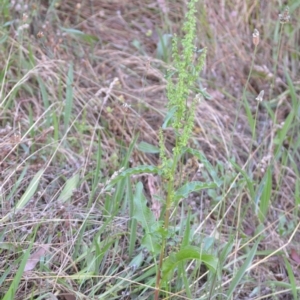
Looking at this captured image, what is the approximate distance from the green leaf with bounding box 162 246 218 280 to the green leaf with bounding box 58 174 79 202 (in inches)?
19.4

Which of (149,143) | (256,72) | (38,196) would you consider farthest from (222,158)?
(38,196)

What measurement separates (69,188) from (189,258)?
1.93 feet

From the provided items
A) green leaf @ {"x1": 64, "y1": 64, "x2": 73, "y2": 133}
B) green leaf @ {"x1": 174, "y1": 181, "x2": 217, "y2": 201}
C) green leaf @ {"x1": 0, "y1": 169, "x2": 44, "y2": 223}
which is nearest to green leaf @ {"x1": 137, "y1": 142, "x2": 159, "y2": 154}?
green leaf @ {"x1": 64, "y1": 64, "x2": 73, "y2": 133}

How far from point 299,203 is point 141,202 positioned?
2.22ft

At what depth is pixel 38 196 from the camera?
2.07 meters

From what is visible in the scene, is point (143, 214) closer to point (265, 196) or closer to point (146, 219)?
point (146, 219)

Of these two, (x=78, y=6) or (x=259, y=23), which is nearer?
(x=78, y=6)

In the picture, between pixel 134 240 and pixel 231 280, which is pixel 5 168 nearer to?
pixel 134 240

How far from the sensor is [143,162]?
7.75ft

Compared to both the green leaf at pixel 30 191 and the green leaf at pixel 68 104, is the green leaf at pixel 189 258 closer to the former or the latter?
the green leaf at pixel 30 191

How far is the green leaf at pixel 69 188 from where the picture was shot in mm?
2080

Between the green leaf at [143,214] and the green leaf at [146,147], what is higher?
the green leaf at [143,214]

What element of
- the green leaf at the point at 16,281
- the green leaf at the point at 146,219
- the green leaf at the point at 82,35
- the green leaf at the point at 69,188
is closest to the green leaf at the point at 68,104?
the green leaf at the point at 69,188

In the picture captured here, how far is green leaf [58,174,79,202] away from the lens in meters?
2.08
